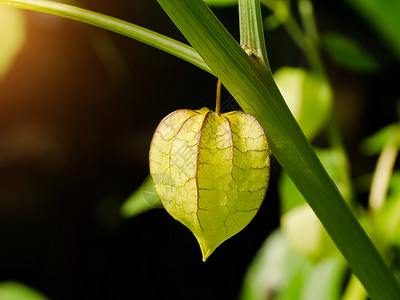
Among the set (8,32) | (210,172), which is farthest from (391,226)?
(8,32)

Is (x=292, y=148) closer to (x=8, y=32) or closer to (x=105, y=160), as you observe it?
(x=8, y=32)

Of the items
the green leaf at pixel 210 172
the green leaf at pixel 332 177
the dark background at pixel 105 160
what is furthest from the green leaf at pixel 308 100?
the dark background at pixel 105 160

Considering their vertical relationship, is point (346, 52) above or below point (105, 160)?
below

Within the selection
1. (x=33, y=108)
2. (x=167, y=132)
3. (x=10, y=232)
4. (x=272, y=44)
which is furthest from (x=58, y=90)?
(x=167, y=132)

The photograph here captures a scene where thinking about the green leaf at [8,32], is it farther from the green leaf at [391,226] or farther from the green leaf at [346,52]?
the green leaf at [391,226]

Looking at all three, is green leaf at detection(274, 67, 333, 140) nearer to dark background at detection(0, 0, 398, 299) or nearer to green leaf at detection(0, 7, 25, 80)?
green leaf at detection(0, 7, 25, 80)
